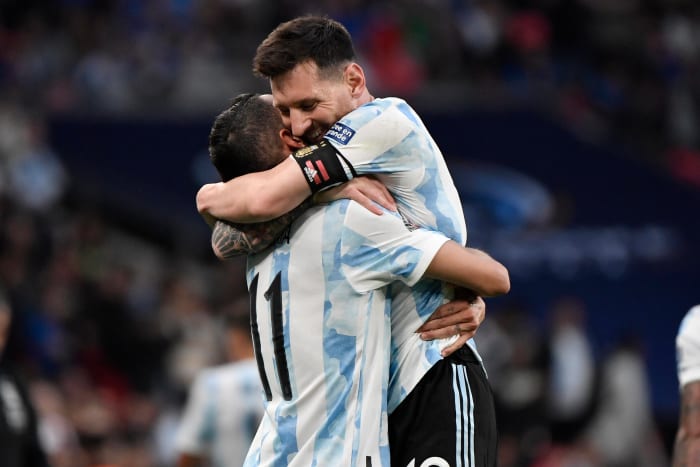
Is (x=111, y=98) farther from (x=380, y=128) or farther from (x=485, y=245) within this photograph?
(x=380, y=128)

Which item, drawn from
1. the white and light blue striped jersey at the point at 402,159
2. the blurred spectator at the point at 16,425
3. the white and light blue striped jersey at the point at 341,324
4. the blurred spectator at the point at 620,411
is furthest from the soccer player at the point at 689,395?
the blurred spectator at the point at 620,411

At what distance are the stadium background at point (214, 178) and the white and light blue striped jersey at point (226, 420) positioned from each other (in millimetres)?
3443

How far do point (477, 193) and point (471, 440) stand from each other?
1029 cm

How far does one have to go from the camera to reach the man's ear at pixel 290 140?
4.18 meters

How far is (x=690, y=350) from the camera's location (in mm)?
4766

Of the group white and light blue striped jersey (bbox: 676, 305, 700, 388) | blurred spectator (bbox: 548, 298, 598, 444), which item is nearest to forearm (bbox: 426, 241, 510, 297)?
white and light blue striped jersey (bbox: 676, 305, 700, 388)

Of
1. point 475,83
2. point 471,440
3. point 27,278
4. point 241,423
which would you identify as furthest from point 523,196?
point 471,440

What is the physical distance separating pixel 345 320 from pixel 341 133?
569mm

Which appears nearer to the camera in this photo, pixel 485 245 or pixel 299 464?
pixel 299 464

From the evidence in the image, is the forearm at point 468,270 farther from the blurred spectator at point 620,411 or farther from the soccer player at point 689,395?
the blurred spectator at point 620,411

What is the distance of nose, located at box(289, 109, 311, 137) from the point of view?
412cm

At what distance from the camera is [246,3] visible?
1560 cm

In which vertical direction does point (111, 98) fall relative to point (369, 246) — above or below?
below

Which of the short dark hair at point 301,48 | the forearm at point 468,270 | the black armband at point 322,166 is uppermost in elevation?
the short dark hair at point 301,48
